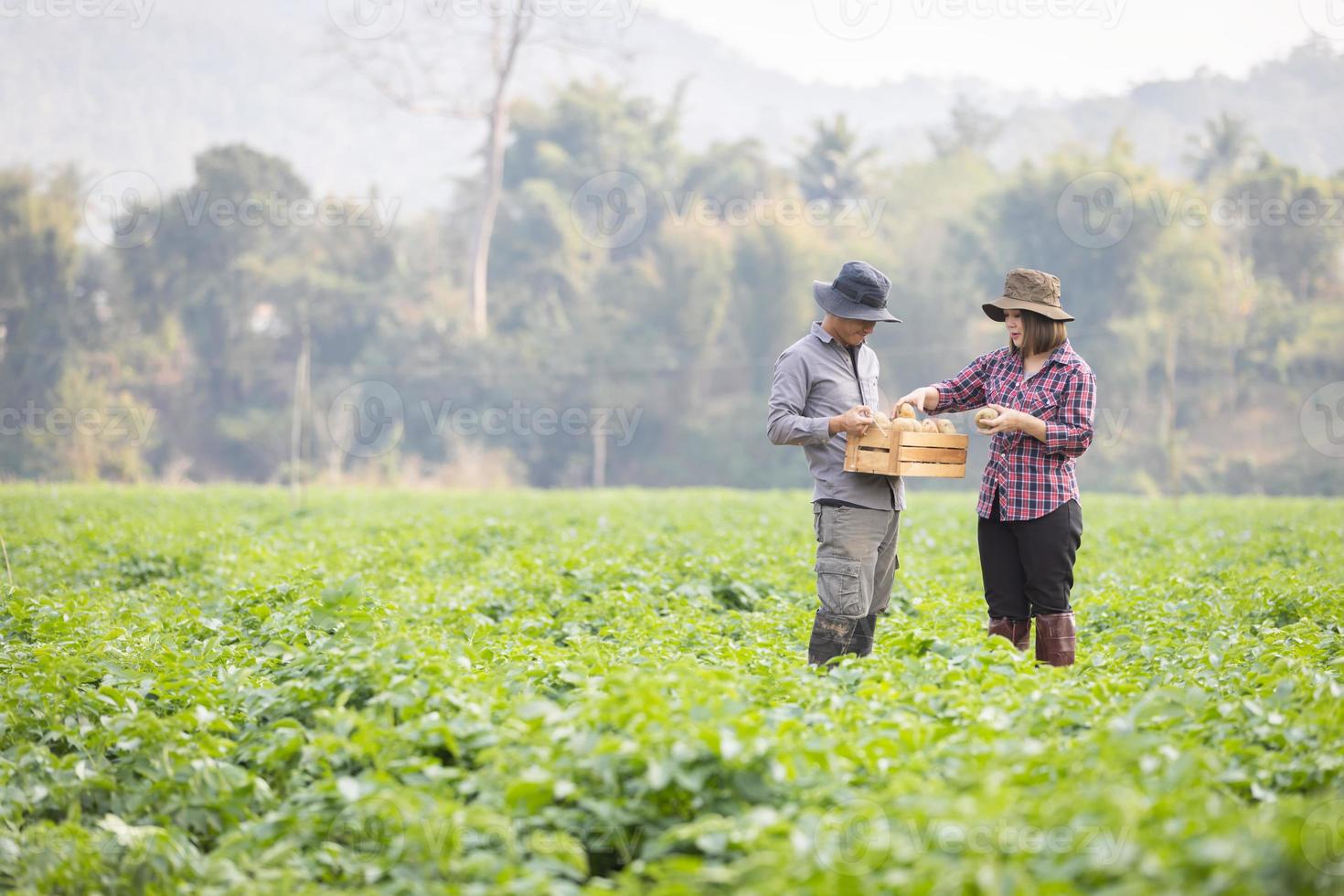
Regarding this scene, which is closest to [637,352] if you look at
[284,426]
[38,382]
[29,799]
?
[284,426]

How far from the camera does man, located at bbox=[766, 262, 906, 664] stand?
5.39 meters

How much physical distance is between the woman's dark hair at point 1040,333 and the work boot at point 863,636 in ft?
4.59

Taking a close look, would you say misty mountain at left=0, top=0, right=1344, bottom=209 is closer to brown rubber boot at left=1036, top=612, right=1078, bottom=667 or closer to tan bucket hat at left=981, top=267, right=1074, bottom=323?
tan bucket hat at left=981, top=267, right=1074, bottom=323

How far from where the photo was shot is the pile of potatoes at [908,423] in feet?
17.3

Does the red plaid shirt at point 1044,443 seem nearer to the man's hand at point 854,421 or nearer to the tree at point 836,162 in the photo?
the man's hand at point 854,421

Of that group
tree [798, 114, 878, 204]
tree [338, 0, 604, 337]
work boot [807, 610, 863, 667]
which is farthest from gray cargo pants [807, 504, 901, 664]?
tree [798, 114, 878, 204]

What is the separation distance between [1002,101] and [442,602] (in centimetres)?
14939

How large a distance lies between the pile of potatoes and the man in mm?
111

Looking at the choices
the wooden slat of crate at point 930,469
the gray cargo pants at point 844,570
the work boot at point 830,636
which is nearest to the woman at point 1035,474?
the wooden slat of crate at point 930,469

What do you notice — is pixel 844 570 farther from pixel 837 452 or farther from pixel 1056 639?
Result: pixel 1056 639

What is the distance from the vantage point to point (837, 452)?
5422 millimetres

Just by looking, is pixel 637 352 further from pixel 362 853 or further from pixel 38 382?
pixel 362 853

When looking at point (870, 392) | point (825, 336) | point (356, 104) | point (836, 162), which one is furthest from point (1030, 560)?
point (356, 104)

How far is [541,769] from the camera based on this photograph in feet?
11.5
